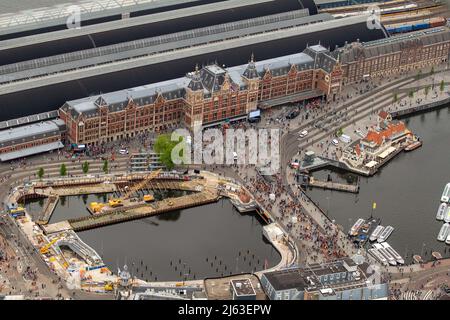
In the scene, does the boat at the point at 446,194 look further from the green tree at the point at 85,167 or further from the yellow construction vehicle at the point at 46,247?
the yellow construction vehicle at the point at 46,247

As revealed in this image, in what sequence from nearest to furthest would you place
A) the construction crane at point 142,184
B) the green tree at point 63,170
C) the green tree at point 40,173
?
the green tree at point 40,173, the construction crane at point 142,184, the green tree at point 63,170

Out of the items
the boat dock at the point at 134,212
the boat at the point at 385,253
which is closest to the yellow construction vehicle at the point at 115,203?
the boat dock at the point at 134,212

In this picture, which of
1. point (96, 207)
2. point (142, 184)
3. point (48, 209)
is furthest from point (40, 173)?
point (142, 184)

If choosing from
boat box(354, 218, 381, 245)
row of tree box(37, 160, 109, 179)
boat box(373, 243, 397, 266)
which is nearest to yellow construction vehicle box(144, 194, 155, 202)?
row of tree box(37, 160, 109, 179)

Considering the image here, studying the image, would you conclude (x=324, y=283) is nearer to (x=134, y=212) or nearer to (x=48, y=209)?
(x=134, y=212)

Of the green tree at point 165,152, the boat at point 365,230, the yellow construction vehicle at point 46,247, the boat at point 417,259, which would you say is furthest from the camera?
the green tree at point 165,152

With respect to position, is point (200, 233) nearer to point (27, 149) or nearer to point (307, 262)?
point (307, 262)
